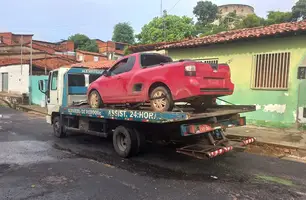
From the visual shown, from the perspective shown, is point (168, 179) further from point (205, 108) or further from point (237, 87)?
point (237, 87)

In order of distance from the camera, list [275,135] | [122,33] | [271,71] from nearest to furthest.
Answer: [275,135] → [271,71] → [122,33]

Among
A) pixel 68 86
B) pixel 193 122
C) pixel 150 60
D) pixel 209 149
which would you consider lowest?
pixel 209 149

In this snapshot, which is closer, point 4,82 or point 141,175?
point 141,175

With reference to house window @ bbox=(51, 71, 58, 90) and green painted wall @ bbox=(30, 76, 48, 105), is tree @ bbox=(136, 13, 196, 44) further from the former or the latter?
house window @ bbox=(51, 71, 58, 90)

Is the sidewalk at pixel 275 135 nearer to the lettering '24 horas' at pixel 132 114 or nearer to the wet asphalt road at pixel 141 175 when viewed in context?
the wet asphalt road at pixel 141 175

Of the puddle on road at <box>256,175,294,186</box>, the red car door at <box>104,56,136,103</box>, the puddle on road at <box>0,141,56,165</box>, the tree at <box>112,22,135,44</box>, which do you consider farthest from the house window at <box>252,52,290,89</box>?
the tree at <box>112,22,135,44</box>

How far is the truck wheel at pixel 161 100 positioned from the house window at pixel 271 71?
5984 mm

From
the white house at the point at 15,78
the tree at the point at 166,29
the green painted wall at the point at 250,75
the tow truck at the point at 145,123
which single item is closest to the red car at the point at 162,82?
the tow truck at the point at 145,123

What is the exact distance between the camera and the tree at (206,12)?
7112 cm

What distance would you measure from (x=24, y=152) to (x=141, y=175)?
12.1ft

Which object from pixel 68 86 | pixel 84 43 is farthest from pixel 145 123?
pixel 84 43

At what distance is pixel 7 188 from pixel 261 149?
635 cm

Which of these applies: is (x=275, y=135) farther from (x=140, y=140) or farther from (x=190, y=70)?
(x=190, y=70)

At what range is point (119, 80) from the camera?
7328 millimetres
